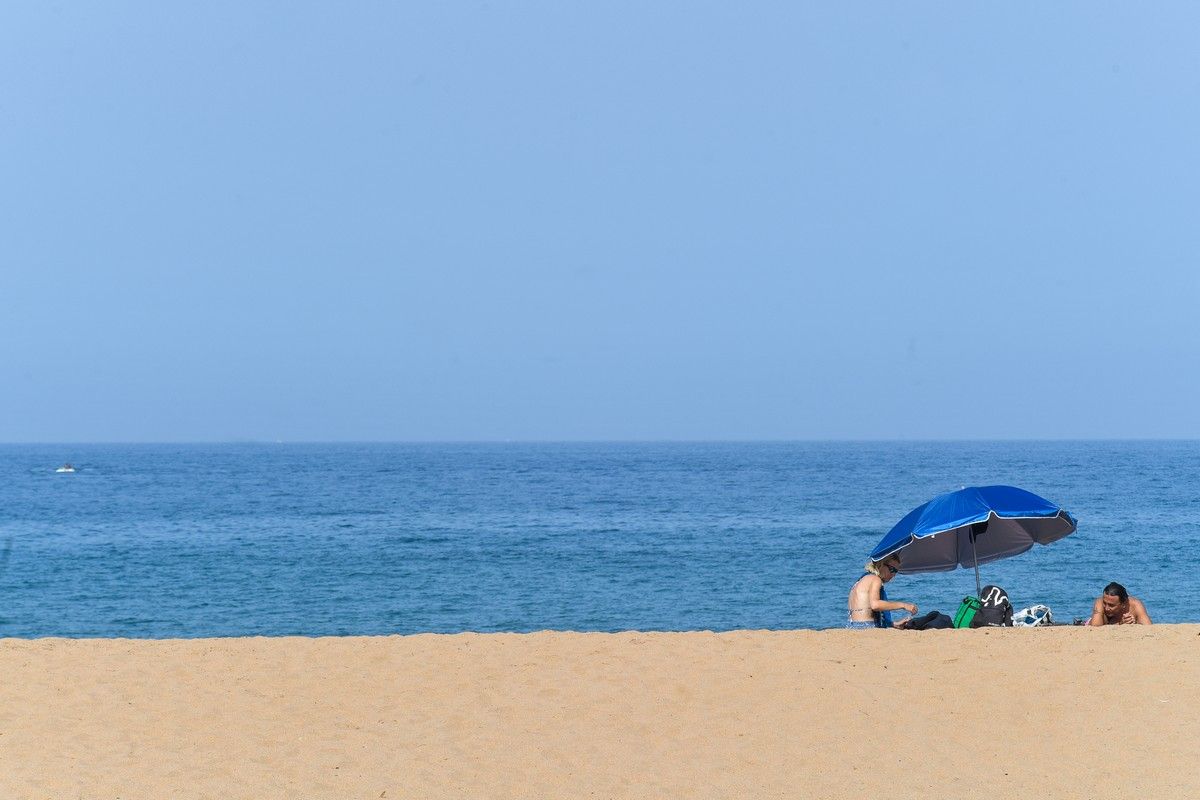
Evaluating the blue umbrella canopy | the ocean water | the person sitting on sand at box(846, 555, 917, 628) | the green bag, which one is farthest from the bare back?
the ocean water

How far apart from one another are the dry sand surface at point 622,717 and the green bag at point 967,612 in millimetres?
909

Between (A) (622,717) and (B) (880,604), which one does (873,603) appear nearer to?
(B) (880,604)

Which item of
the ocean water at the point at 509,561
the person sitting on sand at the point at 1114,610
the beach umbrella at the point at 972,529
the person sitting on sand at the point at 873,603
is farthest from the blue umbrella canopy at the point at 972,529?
the ocean water at the point at 509,561

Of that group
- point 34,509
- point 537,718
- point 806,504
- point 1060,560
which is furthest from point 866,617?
point 34,509

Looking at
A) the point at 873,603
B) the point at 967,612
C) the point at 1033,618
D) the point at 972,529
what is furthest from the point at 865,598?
the point at 1033,618

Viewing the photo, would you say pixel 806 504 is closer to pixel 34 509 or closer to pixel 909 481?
pixel 909 481

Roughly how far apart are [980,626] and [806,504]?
44639 millimetres

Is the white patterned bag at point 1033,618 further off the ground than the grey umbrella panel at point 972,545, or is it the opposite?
the grey umbrella panel at point 972,545

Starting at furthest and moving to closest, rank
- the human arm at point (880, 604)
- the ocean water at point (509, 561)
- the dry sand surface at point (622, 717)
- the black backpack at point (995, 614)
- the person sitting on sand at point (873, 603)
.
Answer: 1. the ocean water at point (509, 561)
2. the person sitting on sand at point (873, 603)
3. the black backpack at point (995, 614)
4. the human arm at point (880, 604)
5. the dry sand surface at point (622, 717)

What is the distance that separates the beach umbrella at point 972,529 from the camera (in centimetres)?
1171

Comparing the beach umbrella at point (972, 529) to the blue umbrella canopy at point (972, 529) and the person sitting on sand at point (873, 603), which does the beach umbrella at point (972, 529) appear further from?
the person sitting on sand at point (873, 603)

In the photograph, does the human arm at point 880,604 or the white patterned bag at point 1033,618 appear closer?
the human arm at point 880,604

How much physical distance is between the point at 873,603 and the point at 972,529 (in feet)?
5.85

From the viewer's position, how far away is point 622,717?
9016 millimetres
